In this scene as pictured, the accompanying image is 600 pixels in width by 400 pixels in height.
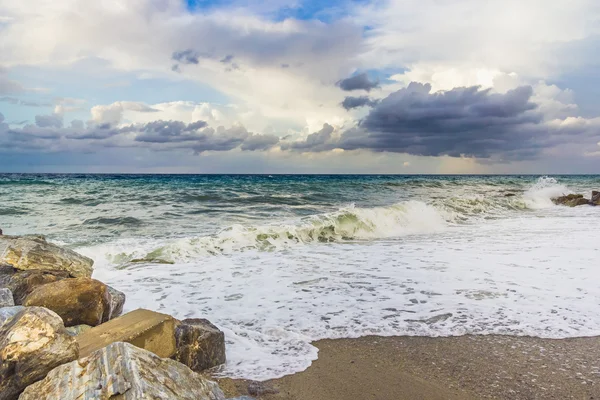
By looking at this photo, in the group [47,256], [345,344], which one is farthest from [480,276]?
[47,256]

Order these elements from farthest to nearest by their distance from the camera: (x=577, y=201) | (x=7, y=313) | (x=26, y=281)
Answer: (x=577, y=201) → (x=26, y=281) → (x=7, y=313)

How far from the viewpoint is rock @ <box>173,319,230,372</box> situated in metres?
3.61

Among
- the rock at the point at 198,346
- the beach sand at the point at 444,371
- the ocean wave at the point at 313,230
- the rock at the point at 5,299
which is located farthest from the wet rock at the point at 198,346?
the ocean wave at the point at 313,230

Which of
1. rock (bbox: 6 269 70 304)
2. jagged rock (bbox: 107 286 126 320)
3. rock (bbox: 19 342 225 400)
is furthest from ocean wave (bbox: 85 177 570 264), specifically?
rock (bbox: 19 342 225 400)

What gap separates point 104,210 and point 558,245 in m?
16.0

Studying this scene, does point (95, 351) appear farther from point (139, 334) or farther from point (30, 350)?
point (139, 334)

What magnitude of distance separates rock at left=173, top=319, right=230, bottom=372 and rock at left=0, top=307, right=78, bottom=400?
941 millimetres

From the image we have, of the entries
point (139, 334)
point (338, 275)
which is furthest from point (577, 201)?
point (139, 334)

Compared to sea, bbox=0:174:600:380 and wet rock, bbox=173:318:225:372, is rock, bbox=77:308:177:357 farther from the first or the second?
sea, bbox=0:174:600:380

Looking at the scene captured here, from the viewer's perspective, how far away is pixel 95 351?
2.61m

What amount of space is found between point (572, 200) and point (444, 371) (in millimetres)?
24313

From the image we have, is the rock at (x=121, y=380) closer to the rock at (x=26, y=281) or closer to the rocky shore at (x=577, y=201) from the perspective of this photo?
the rock at (x=26, y=281)

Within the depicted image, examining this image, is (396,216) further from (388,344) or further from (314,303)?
(388,344)

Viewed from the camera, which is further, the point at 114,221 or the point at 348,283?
the point at 114,221
